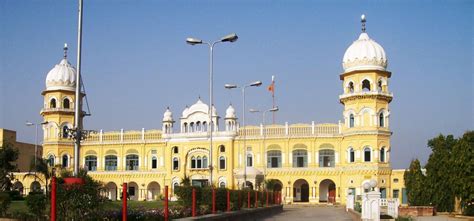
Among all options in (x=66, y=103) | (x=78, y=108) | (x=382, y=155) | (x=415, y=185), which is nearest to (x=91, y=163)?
(x=66, y=103)

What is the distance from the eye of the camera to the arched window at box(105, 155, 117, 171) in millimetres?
64562

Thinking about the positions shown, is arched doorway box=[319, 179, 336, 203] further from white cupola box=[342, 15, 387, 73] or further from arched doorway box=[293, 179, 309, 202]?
white cupola box=[342, 15, 387, 73]

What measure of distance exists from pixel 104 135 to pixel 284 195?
68.6ft

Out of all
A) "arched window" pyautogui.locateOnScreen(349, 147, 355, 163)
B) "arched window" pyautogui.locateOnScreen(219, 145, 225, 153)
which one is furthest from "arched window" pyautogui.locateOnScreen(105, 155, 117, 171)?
"arched window" pyautogui.locateOnScreen(349, 147, 355, 163)

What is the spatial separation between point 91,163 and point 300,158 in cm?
2296

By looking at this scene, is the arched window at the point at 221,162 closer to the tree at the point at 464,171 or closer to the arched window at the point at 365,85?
the arched window at the point at 365,85

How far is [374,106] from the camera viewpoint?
52969 mm

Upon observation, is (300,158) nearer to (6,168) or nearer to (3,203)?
(6,168)

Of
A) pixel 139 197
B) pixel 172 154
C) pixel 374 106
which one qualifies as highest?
pixel 374 106

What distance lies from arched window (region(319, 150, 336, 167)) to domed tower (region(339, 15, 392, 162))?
234cm

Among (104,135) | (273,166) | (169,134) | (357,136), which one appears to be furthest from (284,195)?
(104,135)

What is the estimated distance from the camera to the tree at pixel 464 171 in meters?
27.1

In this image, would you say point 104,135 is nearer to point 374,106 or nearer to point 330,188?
point 330,188

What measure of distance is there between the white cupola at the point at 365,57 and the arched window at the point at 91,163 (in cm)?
2819
